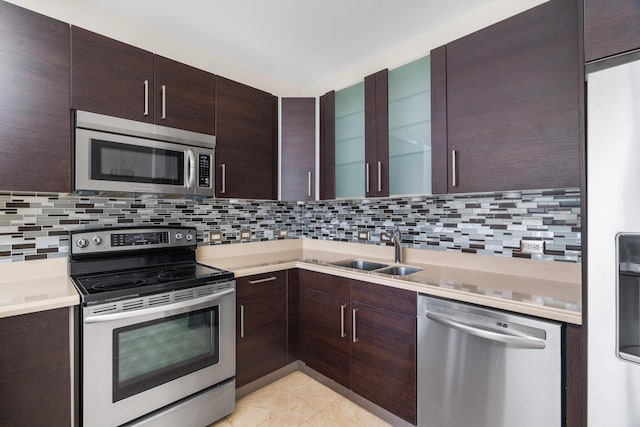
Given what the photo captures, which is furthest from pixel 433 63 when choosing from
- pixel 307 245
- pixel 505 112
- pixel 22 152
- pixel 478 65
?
A: pixel 22 152

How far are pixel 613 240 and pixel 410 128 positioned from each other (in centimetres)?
122

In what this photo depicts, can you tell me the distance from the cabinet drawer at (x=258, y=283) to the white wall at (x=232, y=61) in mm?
1635

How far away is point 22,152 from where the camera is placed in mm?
1401

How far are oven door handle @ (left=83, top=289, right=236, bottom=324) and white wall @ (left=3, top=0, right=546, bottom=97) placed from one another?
1.67 metres

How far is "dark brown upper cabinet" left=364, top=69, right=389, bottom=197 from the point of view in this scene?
6.78 ft

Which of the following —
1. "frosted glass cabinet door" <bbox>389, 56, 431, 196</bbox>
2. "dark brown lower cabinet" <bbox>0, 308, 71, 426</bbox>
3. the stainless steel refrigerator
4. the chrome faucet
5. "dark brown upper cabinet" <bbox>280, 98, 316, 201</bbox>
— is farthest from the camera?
"dark brown upper cabinet" <bbox>280, 98, 316, 201</bbox>

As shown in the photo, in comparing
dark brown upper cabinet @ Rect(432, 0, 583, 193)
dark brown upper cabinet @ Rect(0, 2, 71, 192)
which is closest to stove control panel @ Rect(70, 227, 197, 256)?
dark brown upper cabinet @ Rect(0, 2, 71, 192)

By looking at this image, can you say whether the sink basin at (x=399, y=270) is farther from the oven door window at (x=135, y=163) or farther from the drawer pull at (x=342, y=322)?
the oven door window at (x=135, y=163)

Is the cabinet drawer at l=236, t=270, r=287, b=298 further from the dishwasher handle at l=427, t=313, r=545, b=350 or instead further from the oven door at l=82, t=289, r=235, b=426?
the dishwasher handle at l=427, t=313, r=545, b=350

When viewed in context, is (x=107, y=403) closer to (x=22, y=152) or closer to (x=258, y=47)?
(x=22, y=152)

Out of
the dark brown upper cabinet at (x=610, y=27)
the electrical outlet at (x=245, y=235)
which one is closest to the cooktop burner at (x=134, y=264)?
the electrical outlet at (x=245, y=235)

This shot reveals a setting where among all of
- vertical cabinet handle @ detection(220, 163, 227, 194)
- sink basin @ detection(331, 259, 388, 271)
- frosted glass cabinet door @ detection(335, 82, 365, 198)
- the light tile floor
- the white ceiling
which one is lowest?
the light tile floor

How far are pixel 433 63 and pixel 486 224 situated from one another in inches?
40.7

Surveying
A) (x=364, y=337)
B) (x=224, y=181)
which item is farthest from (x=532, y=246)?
(x=224, y=181)
